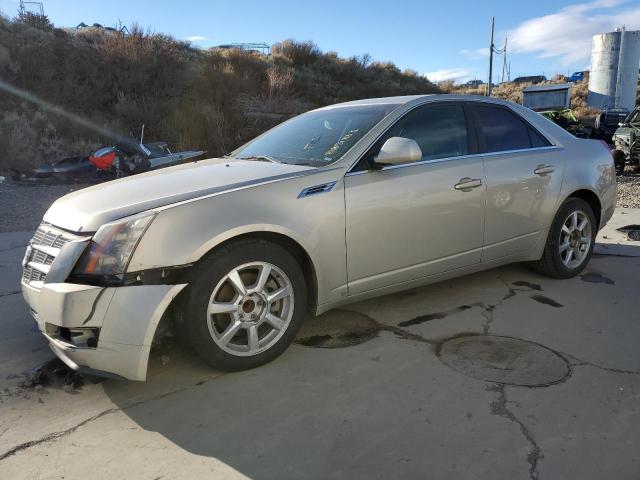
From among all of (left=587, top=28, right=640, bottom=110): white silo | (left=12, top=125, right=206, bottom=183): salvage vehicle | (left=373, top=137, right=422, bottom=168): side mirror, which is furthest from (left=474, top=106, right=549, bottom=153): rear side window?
(left=587, top=28, right=640, bottom=110): white silo

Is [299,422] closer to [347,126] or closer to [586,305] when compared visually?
[347,126]

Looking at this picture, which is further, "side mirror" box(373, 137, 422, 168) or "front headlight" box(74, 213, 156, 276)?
"side mirror" box(373, 137, 422, 168)

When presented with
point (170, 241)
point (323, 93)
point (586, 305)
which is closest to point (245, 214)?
point (170, 241)

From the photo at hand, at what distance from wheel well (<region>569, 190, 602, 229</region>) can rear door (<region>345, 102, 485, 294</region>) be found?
1.38 meters

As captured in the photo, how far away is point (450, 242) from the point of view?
410cm

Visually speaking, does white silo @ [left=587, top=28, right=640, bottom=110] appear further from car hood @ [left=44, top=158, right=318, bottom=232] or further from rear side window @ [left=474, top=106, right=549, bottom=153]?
car hood @ [left=44, top=158, right=318, bottom=232]

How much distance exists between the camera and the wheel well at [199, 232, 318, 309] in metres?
3.25

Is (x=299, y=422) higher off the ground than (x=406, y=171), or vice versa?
(x=406, y=171)

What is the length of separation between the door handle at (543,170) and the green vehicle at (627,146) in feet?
31.9

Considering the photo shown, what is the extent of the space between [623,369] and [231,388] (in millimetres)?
2418

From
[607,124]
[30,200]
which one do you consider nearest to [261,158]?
[30,200]

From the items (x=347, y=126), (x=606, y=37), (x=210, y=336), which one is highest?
(x=606, y=37)

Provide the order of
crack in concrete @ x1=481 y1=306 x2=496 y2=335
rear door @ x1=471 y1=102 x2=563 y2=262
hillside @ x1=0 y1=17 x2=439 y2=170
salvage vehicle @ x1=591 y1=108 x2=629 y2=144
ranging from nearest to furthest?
crack in concrete @ x1=481 y1=306 x2=496 y2=335
rear door @ x1=471 y1=102 x2=563 y2=262
hillside @ x1=0 y1=17 x2=439 y2=170
salvage vehicle @ x1=591 y1=108 x2=629 y2=144

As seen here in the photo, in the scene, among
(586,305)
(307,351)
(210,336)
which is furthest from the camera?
(586,305)
